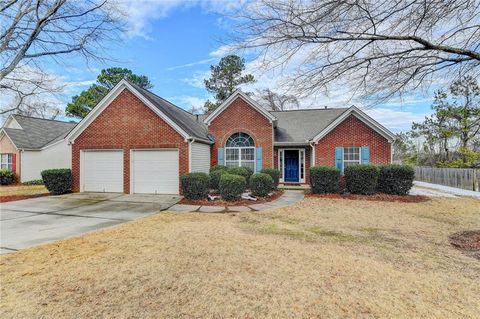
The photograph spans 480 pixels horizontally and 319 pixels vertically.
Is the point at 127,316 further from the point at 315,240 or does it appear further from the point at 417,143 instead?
the point at 417,143

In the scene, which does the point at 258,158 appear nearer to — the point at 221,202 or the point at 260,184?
the point at 260,184

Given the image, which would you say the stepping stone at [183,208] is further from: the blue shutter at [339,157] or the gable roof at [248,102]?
the blue shutter at [339,157]

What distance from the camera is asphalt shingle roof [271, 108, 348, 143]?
1728 cm

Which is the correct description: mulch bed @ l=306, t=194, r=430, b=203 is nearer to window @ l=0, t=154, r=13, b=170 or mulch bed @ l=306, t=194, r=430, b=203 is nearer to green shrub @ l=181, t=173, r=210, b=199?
green shrub @ l=181, t=173, r=210, b=199

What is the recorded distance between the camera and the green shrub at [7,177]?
19984 mm

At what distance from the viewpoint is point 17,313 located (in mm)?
3084

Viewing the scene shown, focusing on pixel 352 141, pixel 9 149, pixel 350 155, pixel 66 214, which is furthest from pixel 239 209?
pixel 9 149

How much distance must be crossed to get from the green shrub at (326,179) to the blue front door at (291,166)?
4079mm

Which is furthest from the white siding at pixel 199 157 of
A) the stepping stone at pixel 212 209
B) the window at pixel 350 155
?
the window at pixel 350 155

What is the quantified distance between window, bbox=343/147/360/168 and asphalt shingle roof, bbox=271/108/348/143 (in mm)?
2042

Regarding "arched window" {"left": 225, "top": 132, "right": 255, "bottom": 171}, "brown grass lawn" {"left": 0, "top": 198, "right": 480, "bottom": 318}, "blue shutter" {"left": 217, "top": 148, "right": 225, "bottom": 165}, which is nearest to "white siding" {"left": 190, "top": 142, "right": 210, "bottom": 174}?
"blue shutter" {"left": 217, "top": 148, "right": 225, "bottom": 165}

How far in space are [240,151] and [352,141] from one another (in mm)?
6698

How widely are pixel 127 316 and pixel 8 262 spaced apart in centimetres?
329

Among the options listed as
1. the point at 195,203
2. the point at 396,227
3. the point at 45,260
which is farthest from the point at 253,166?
the point at 45,260
